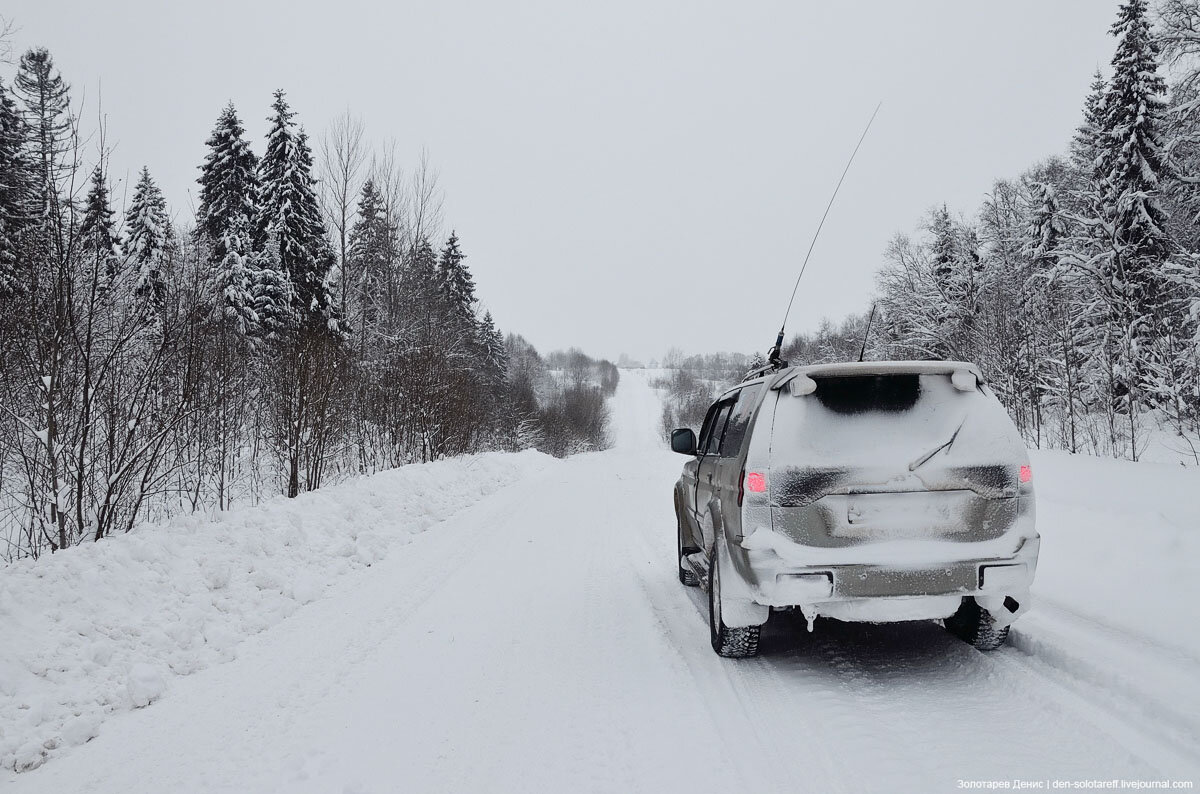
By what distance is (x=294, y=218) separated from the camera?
29031mm

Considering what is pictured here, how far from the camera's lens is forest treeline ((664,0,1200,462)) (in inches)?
688

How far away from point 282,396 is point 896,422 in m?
11.6

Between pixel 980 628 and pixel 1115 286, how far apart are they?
25.7m

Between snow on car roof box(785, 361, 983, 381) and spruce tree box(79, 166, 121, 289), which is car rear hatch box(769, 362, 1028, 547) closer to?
snow on car roof box(785, 361, 983, 381)

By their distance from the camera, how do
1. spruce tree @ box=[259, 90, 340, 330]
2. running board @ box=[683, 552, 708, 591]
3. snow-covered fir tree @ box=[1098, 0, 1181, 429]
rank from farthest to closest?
spruce tree @ box=[259, 90, 340, 330] < snow-covered fir tree @ box=[1098, 0, 1181, 429] < running board @ box=[683, 552, 708, 591]

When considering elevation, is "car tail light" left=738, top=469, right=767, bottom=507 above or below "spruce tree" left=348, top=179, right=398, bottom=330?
below

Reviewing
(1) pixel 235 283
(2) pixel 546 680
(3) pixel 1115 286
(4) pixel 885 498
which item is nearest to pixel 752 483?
(4) pixel 885 498

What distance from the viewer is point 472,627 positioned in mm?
5688

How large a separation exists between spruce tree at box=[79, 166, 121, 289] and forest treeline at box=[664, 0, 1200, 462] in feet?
46.8

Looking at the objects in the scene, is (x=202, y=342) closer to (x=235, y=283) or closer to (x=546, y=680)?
(x=546, y=680)

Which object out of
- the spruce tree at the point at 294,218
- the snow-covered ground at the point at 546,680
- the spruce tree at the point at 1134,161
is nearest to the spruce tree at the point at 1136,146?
the spruce tree at the point at 1134,161

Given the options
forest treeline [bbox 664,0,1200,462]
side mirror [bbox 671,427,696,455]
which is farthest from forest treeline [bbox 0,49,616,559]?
forest treeline [bbox 664,0,1200,462]

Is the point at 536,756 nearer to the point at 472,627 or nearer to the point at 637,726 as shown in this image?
the point at 637,726

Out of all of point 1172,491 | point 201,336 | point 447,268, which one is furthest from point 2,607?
point 447,268
